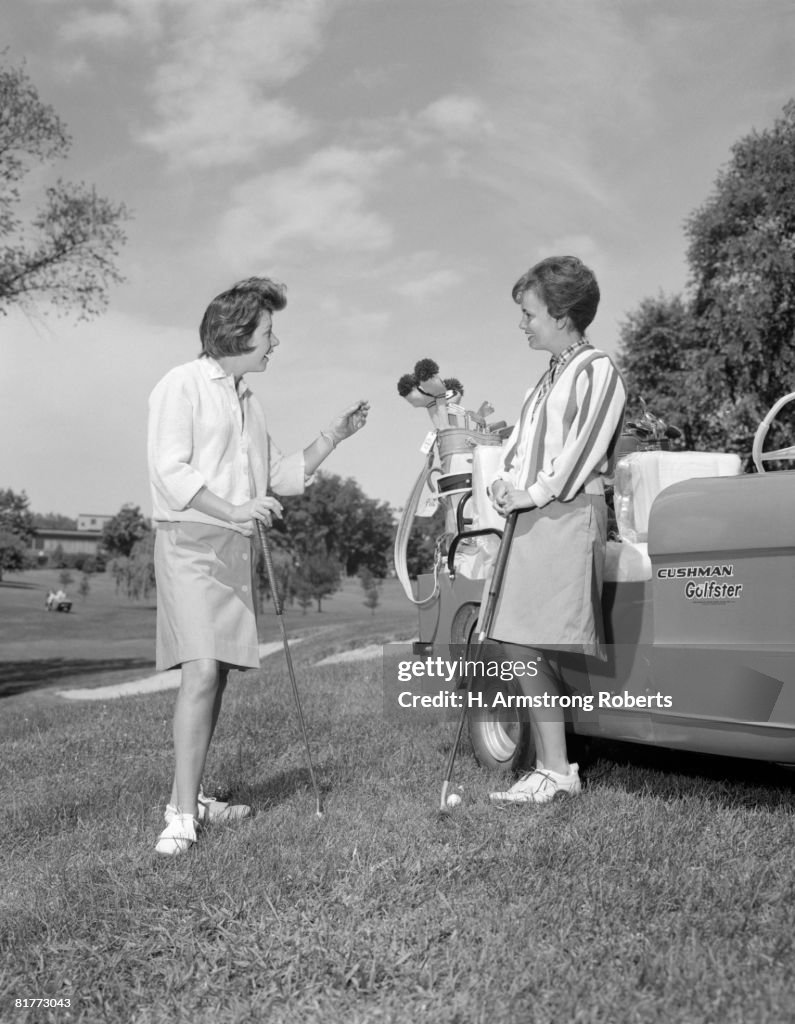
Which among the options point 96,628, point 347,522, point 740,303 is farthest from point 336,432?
point 347,522

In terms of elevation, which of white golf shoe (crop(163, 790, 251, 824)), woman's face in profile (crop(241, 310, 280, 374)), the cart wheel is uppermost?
woman's face in profile (crop(241, 310, 280, 374))

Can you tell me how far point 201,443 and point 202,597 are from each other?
0.58 meters

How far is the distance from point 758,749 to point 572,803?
0.86m

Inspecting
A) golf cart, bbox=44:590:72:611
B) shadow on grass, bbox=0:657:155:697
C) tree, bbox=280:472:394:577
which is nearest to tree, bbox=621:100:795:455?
shadow on grass, bbox=0:657:155:697

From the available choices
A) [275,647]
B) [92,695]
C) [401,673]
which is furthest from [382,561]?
[401,673]

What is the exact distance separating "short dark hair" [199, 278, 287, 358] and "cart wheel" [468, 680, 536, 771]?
1.87 meters

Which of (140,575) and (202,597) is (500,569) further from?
(140,575)

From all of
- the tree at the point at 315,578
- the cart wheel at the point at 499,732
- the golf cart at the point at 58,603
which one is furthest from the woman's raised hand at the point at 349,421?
the golf cart at the point at 58,603

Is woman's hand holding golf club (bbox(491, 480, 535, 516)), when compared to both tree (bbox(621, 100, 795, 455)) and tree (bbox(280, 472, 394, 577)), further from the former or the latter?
tree (bbox(280, 472, 394, 577))

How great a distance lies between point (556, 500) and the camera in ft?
13.4

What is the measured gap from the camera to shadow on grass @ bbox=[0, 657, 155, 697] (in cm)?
2323

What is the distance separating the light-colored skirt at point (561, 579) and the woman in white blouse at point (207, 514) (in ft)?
3.20

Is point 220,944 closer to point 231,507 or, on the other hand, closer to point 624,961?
point 624,961

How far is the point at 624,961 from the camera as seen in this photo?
263 cm
